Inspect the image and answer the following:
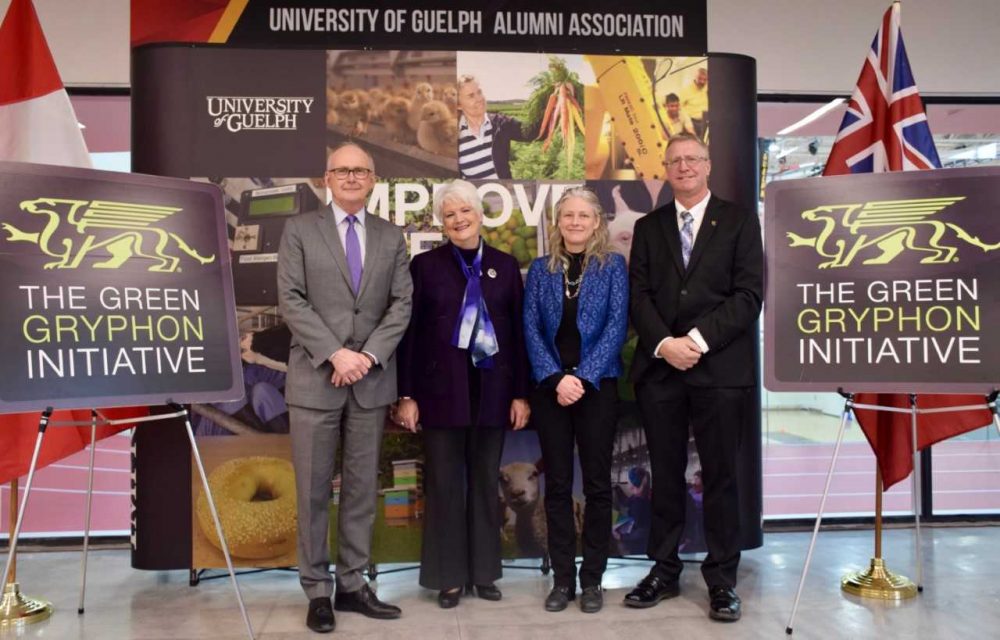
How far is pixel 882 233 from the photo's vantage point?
3.45 meters

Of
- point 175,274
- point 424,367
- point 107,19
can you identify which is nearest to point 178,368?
point 175,274

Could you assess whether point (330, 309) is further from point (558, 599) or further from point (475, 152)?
point (558, 599)

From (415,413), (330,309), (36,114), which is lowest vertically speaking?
(415,413)

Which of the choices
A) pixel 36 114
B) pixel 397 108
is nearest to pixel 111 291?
pixel 36 114

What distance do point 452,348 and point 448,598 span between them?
1.05 m

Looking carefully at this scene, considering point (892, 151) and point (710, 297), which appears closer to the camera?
point (710, 297)

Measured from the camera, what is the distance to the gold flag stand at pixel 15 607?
11.4ft

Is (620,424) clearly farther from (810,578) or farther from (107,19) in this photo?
(107,19)

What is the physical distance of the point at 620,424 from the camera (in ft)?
13.6

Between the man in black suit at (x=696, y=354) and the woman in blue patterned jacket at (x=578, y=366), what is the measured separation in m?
0.17

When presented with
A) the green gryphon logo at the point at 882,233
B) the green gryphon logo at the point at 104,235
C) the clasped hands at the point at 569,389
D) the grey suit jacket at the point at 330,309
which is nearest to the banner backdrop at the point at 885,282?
the green gryphon logo at the point at 882,233

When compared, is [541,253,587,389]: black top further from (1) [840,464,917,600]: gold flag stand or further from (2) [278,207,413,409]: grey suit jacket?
(1) [840,464,917,600]: gold flag stand

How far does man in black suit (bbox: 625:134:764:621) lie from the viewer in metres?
Result: 3.45

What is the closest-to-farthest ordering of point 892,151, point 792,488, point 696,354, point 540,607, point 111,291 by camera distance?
1. point 111,291
2. point 696,354
3. point 540,607
4. point 892,151
5. point 792,488
